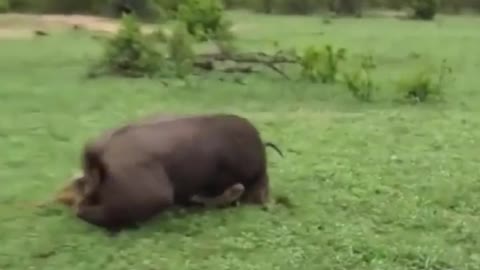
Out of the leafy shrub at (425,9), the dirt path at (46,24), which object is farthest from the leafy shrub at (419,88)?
the leafy shrub at (425,9)

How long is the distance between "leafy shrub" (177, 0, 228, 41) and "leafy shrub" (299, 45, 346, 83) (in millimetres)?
1563

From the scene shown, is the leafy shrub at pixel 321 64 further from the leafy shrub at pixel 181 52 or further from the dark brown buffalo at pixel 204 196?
the dark brown buffalo at pixel 204 196

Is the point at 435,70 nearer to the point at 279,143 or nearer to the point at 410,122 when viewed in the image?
the point at 410,122

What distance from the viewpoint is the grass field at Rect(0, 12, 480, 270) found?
4844 mm

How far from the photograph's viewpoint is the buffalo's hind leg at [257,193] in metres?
5.62

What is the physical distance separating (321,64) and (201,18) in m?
1.91

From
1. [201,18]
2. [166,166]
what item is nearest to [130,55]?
[201,18]

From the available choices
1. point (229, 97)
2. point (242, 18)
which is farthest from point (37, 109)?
point (242, 18)

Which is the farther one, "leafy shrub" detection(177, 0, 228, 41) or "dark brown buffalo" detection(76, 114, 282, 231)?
"leafy shrub" detection(177, 0, 228, 41)

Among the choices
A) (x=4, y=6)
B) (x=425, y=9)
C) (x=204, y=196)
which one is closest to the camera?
(x=204, y=196)

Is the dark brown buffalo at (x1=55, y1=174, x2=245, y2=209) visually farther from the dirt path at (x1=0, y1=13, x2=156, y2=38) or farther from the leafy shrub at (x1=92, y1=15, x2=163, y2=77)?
the dirt path at (x1=0, y1=13, x2=156, y2=38)

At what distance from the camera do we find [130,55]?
12.0m

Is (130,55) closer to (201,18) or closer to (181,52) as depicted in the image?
(181,52)

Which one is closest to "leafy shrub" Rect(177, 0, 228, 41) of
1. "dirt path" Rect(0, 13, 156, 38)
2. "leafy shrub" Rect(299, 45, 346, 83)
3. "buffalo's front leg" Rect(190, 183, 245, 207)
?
"leafy shrub" Rect(299, 45, 346, 83)
